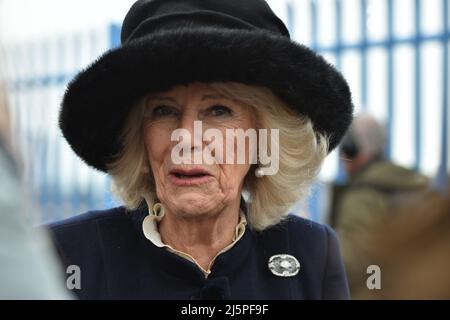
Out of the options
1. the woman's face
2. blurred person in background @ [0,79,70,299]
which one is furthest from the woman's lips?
blurred person in background @ [0,79,70,299]

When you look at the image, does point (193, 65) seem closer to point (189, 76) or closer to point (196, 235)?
point (189, 76)

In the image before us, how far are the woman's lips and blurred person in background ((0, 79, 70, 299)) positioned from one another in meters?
0.68

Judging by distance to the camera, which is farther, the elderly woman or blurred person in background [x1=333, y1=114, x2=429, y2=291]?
blurred person in background [x1=333, y1=114, x2=429, y2=291]

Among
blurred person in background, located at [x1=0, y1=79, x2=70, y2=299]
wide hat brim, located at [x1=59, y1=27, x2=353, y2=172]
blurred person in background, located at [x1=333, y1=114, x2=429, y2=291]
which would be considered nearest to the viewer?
blurred person in background, located at [x1=0, y1=79, x2=70, y2=299]

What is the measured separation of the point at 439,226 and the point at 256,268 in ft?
0.88

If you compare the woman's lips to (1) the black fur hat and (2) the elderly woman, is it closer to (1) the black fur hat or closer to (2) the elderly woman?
(2) the elderly woman

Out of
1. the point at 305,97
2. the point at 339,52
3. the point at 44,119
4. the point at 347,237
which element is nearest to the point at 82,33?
the point at 44,119

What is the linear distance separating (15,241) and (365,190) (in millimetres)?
1235

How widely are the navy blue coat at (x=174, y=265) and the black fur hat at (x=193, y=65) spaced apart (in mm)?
134

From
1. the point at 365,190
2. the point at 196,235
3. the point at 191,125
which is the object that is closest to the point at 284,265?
the point at 196,235

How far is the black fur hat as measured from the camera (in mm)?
1028

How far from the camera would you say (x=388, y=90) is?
3.19 metres

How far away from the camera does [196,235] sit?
1.12 meters
